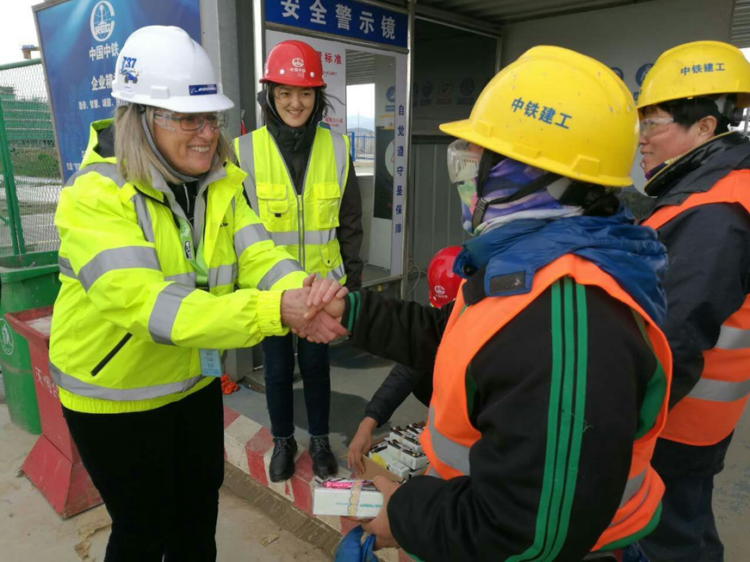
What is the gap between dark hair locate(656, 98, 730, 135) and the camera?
2154 millimetres

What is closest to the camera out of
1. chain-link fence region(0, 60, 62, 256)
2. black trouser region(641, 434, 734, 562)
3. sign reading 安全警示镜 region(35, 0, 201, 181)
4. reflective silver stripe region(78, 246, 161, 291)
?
reflective silver stripe region(78, 246, 161, 291)

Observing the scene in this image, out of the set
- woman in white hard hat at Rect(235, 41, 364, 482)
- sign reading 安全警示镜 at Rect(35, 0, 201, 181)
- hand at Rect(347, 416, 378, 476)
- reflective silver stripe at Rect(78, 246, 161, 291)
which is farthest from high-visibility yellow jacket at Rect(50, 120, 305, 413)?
sign reading 安全警示镜 at Rect(35, 0, 201, 181)

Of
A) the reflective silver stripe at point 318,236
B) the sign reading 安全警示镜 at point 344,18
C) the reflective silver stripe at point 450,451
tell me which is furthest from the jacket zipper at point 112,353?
the sign reading 安全警示镜 at point 344,18

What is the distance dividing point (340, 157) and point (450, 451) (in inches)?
91.6

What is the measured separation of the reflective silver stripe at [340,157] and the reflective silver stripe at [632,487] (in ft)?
7.81

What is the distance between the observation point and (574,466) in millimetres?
981

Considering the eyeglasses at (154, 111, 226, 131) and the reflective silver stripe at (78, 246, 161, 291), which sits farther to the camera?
the eyeglasses at (154, 111, 226, 131)

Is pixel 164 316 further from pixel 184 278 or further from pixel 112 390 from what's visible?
pixel 112 390

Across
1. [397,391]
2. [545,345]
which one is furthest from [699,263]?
[397,391]

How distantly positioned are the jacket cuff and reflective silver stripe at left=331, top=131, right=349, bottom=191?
159 cm

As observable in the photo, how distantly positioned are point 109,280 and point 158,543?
1096 mm

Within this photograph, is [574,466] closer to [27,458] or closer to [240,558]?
[240,558]

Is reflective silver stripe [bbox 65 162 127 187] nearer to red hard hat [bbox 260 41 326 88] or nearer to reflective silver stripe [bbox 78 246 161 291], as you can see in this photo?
reflective silver stripe [bbox 78 246 161 291]

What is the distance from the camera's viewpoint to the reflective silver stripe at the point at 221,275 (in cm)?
198
